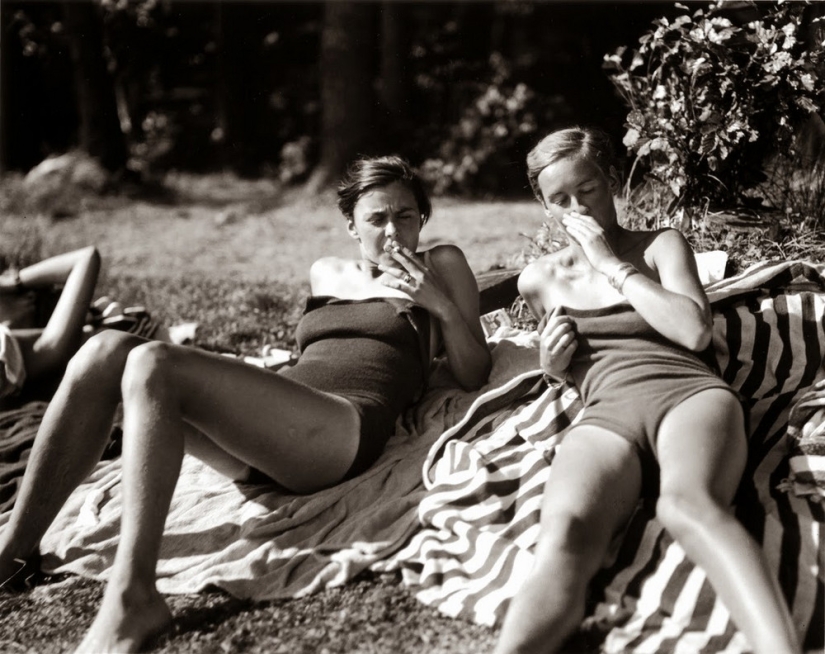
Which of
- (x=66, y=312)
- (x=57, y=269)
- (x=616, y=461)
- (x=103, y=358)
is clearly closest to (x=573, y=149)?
(x=616, y=461)

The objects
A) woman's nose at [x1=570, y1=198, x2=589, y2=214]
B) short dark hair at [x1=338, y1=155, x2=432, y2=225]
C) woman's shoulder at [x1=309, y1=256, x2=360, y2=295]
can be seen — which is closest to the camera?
woman's nose at [x1=570, y1=198, x2=589, y2=214]

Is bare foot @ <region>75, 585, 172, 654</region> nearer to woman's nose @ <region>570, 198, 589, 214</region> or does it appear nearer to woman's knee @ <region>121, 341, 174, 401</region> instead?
woman's knee @ <region>121, 341, 174, 401</region>

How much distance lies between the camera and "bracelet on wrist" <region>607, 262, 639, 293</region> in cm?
310

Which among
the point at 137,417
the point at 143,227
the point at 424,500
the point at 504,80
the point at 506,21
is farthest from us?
the point at 506,21

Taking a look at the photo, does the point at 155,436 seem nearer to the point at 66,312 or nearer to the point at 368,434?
the point at 368,434

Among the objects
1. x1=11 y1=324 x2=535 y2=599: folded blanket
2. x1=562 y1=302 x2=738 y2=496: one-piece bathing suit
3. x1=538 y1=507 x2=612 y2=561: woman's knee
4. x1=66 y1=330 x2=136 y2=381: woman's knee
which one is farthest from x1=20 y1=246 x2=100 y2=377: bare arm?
x1=538 y1=507 x2=612 y2=561: woman's knee

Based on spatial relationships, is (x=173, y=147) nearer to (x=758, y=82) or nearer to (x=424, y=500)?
(x=758, y=82)

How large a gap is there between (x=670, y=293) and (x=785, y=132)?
224 centimetres

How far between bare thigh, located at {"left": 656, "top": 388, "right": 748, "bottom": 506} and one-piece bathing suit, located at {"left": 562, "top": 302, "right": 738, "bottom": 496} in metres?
0.04

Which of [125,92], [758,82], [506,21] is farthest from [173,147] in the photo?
[758,82]

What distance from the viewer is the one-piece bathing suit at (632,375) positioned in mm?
2875

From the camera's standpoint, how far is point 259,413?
10.1ft

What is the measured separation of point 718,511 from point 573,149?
1410mm

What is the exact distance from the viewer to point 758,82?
4.69 m
